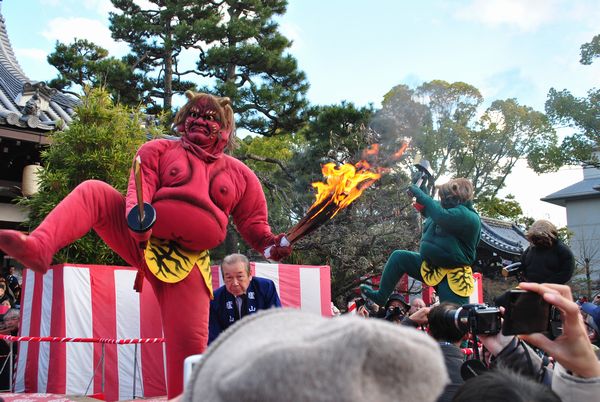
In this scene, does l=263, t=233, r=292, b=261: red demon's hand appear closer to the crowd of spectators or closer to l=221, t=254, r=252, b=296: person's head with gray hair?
l=221, t=254, r=252, b=296: person's head with gray hair

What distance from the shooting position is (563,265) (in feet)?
14.3

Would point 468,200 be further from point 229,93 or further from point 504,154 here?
point 504,154

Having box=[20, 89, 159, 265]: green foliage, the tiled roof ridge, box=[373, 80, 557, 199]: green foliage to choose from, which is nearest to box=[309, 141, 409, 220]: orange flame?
box=[20, 89, 159, 265]: green foliage

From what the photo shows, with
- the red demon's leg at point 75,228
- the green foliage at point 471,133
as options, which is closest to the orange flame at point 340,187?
the red demon's leg at point 75,228

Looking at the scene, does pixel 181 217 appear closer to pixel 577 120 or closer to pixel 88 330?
pixel 88 330

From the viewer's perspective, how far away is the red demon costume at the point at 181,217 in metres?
2.99

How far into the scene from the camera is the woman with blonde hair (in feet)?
14.2

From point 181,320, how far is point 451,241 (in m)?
2.33

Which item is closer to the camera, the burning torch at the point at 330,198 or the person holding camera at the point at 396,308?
the burning torch at the point at 330,198

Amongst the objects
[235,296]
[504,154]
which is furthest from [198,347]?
[504,154]

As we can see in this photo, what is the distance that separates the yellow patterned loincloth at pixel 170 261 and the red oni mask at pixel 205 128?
0.58m

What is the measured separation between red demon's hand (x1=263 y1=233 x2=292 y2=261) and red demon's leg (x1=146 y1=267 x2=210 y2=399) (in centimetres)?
40

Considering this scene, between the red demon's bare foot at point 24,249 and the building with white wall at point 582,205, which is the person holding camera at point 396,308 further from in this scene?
the building with white wall at point 582,205

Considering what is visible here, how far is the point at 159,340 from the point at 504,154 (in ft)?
74.6
